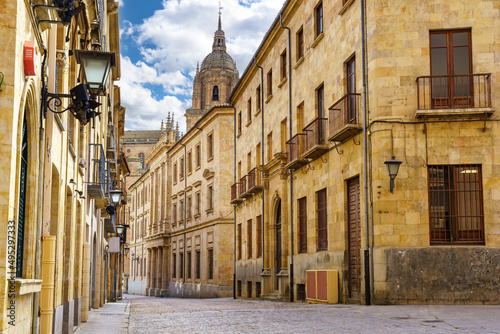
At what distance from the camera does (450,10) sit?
56.2 feet

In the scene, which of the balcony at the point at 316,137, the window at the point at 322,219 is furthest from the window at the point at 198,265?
the balcony at the point at 316,137

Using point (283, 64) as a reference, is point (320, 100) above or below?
below

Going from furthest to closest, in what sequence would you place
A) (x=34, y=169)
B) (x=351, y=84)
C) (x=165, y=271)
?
(x=165, y=271)
(x=351, y=84)
(x=34, y=169)

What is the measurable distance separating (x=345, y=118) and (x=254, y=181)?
13.2 meters

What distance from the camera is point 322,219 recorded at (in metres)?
21.9

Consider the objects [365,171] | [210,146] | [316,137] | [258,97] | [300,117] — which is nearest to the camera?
[365,171]

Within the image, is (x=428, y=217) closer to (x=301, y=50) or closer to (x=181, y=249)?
(x=301, y=50)

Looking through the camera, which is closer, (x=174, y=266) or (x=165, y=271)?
(x=174, y=266)

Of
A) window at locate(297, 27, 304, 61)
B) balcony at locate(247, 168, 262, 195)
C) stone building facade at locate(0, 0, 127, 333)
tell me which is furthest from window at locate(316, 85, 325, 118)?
stone building facade at locate(0, 0, 127, 333)

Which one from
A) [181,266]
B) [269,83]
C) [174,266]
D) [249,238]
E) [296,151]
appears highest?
[269,83]

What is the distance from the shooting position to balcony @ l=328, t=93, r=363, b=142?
711 inches

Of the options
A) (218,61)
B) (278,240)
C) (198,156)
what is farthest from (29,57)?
(218,61)

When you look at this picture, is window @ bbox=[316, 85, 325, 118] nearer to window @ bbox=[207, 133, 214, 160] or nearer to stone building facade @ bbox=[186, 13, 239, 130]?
window @ bbox=[207, 133, 214, 160]

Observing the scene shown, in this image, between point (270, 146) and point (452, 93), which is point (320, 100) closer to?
point (452, 93)
